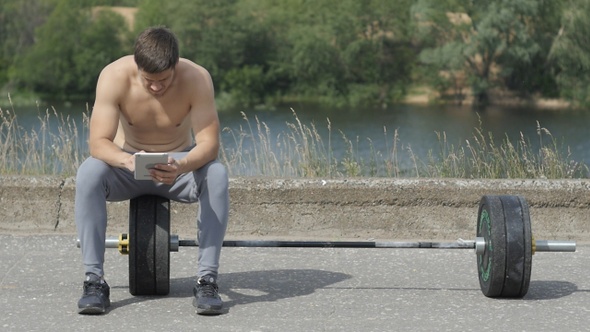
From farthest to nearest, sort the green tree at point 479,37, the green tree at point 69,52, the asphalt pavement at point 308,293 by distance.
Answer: the green tree at point 69,52 → the green tree at point 479,37 → the asphalt pavement at point 308,293

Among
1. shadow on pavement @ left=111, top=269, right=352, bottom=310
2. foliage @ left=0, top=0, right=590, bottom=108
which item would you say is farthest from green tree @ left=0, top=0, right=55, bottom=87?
A: shadow on pavement @ left=111, top=269, right=352, bottom=310

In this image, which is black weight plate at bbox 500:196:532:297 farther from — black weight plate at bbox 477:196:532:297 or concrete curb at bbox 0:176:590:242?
concrete curb at bbox 0:176:590:242

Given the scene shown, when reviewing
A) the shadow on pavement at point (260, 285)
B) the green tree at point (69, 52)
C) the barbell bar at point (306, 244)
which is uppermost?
the barbell bar at point (306, 244)

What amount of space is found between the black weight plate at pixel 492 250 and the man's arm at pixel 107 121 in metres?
1.67

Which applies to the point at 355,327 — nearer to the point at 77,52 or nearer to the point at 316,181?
the point at 316,181

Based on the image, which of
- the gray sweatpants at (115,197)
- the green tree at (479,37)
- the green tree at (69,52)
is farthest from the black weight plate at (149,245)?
the green tree at (69,52)

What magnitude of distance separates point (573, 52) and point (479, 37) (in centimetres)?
382

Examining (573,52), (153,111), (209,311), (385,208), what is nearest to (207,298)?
(209,311)

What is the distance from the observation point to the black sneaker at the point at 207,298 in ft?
14.5

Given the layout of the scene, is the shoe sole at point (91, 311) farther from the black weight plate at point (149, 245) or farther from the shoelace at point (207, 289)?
the shoelace at point (207, 289)

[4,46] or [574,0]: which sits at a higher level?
[574,0]

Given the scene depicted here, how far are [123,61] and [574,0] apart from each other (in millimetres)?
40434

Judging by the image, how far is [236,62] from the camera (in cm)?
4666

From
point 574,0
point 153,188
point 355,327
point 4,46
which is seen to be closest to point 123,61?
point 153,188
